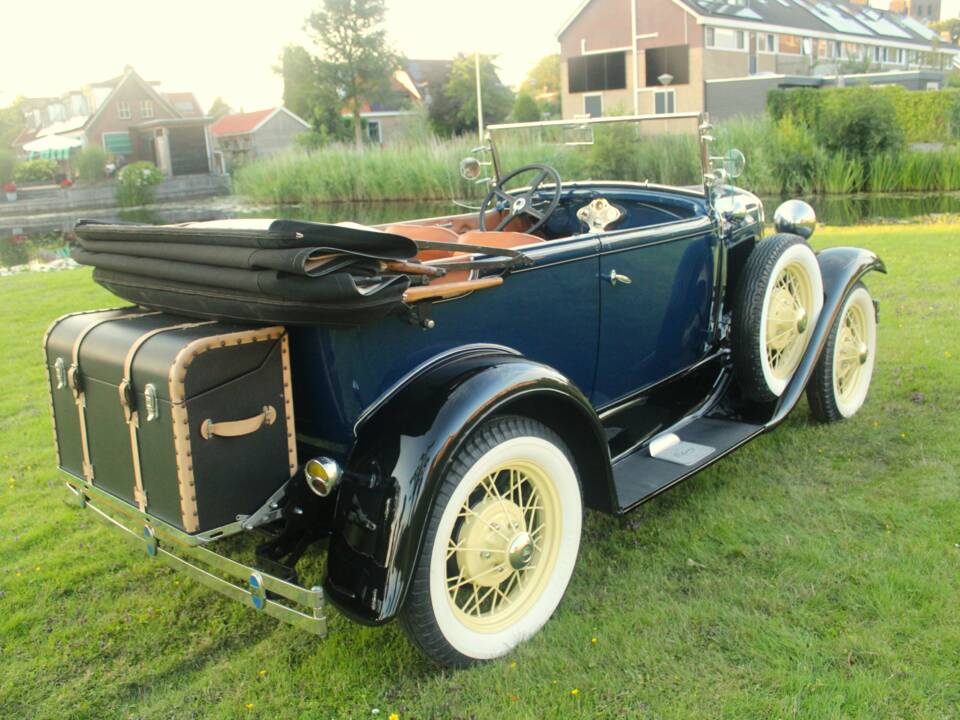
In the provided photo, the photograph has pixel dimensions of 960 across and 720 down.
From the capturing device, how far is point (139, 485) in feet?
7.32

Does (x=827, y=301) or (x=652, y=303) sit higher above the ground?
(x=652, y=303)

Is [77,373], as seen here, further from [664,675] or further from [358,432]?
[664,675]

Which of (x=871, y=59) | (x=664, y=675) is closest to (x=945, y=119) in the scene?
(x=871, y=59)

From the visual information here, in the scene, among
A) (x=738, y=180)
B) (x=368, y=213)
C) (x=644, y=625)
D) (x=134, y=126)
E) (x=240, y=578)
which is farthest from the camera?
(x=134, y=126)

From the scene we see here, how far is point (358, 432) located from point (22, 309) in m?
6.98

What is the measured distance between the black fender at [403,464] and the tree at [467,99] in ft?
131

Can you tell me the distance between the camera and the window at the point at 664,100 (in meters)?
32.5

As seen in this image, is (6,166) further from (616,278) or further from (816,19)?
(616,278)

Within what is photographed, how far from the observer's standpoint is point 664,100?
1296 inches

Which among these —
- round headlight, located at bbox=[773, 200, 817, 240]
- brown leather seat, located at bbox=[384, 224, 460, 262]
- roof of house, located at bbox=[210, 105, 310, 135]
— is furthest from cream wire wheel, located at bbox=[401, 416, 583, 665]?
roof of house, located at bbox=[210, 105, 310, 135]

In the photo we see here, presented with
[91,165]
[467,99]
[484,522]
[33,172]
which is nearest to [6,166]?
[33,172]

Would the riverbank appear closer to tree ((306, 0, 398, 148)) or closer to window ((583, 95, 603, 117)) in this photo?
tree ((306, 0, 398, 148))

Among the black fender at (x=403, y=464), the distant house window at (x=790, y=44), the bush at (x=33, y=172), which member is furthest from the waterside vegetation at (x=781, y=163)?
the bush at (x=33, y=172)

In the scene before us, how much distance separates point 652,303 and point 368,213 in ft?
44.0
